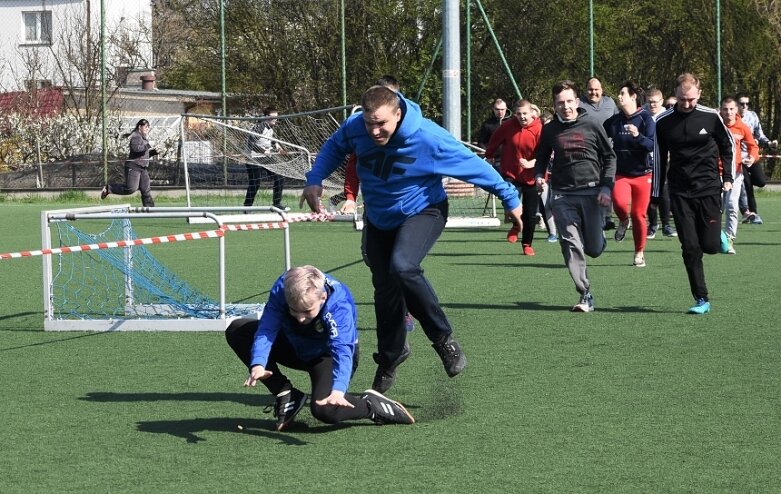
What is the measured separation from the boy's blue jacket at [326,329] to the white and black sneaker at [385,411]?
7.4 inches

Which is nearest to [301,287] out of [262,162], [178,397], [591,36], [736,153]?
[178,397]

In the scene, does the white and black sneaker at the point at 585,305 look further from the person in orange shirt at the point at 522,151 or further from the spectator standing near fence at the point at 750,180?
the spectator standing near fence at the point at 750,180

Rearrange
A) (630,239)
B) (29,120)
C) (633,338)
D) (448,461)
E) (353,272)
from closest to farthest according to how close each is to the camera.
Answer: (448,461)
(633,338)
(353,272)
(630,239)
(29,120)

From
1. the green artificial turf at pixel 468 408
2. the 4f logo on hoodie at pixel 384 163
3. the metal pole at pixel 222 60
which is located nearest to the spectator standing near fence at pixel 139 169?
the metal pole at pixel 222 60

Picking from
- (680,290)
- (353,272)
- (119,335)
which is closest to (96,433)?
(119,335)

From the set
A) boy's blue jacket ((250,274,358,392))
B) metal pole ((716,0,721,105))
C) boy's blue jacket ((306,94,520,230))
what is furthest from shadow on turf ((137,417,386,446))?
metal pole ((716,0,721,105))

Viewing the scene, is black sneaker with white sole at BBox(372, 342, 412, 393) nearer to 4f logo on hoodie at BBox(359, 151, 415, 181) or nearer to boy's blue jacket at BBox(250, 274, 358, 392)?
boy's blue jacket at BBox(250, 274, 358, 392)

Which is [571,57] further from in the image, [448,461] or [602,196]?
[448,461]

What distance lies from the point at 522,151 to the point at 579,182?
531 cm

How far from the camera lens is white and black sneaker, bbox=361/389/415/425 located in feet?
20.9

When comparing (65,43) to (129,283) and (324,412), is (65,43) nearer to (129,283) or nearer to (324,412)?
(129,283)

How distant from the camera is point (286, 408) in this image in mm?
6363

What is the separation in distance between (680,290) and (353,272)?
3.53m

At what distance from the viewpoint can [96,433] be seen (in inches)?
250
